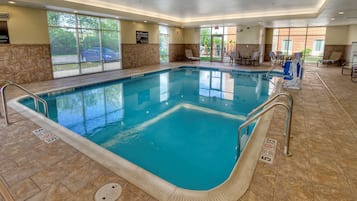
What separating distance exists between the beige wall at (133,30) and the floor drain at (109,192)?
10.2 meters

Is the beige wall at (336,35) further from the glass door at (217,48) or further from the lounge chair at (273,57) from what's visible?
the glass door at (217,48)

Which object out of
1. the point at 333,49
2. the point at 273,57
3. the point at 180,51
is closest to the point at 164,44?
the point at 180,51

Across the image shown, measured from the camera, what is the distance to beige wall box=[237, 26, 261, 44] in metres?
13.4

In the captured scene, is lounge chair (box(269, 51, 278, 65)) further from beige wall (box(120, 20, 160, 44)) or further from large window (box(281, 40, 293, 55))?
beige wall (box(120, 20, 160, 44))

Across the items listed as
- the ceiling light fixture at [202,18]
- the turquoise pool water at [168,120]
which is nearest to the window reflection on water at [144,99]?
the turquoise pool water at [168,120]

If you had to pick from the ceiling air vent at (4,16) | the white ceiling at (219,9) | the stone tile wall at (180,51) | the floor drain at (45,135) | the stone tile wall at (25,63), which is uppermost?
the white ceiling at (219,9)

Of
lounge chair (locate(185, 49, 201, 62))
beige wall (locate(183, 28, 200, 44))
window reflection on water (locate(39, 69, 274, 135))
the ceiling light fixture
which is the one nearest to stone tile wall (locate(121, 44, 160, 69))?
the ceiling light fixture

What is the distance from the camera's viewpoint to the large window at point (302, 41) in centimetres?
1450

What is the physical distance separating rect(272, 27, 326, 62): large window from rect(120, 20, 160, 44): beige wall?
8.61 meters

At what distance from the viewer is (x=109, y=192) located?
7.09 ft

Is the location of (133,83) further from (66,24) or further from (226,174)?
(226,174)

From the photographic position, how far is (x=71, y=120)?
511 cm

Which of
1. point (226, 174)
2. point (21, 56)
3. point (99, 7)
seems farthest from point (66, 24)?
point (226, 174)

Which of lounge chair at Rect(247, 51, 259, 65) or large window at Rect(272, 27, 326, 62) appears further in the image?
large window at Rect(272, 27, 326, 62)
